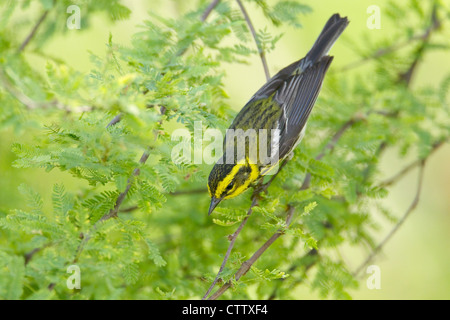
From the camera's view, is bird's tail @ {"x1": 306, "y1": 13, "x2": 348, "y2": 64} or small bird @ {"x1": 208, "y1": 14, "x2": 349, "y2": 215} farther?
bird's tail @ {"x1": 306, "y1": 13, "x2": 348, "y2": 64}

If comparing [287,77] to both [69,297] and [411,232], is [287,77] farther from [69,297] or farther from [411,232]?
[411,232]

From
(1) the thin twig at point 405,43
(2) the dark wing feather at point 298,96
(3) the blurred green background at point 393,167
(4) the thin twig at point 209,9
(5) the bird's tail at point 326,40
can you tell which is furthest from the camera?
(3) the blurred green background at point 393,167

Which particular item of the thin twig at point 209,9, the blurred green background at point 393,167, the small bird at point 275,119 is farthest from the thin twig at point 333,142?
the blurred green background at point 393,167

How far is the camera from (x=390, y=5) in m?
4.93

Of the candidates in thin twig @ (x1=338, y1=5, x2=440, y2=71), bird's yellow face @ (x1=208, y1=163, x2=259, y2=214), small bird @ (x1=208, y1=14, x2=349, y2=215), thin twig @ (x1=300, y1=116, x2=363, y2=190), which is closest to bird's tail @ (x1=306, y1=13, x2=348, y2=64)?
small bird @ (x1=208, y1=14, x2=349, y2=215)

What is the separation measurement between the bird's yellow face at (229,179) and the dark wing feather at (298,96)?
0.44 m

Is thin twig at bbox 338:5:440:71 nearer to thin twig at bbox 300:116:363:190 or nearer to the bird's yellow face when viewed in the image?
thin twig at bbox 300:116:363:190

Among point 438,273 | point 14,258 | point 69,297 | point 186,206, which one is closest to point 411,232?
point 438,273

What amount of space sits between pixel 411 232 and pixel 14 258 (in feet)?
21.5

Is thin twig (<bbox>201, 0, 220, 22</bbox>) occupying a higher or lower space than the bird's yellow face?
higher

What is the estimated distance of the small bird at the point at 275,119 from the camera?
365 centimetres

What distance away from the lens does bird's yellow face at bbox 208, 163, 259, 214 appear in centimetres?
358

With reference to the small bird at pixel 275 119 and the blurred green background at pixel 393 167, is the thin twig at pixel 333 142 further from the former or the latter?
the blurred green background at pixel 393 167

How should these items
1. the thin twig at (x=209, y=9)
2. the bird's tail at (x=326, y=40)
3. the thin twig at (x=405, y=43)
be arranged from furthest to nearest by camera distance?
the thin twig at (x=405, y=43) → the bird's tail at (x=326, y=40) → the thin twig at (x=209, y=9)
